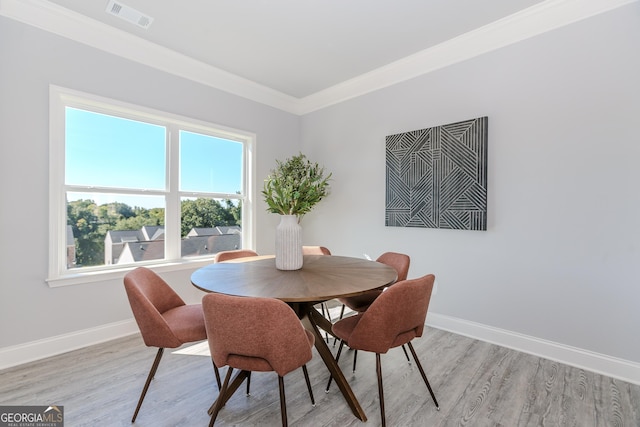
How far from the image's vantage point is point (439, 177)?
2930mm

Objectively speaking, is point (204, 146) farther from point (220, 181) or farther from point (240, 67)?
point (240, 67)

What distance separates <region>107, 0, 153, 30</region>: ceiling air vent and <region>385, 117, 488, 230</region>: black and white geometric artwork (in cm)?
258

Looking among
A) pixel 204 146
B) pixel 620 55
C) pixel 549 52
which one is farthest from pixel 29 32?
pixel 620 55

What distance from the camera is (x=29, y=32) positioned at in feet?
7.67

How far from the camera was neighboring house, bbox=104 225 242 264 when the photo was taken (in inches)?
114

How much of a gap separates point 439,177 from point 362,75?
161 cm

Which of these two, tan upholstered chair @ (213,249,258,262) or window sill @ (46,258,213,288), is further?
tan upholstered chair @ (213,249,258,262)

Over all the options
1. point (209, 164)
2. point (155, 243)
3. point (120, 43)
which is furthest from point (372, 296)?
point (120, 43)

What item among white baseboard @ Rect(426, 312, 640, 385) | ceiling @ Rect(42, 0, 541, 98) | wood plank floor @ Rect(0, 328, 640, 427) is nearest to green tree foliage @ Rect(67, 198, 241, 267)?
wood plank floor @ Rect(0, 328, 640, 427)

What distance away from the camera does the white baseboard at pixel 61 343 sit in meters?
2.26

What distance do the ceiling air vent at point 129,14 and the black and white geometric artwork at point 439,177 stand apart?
258 centimetres

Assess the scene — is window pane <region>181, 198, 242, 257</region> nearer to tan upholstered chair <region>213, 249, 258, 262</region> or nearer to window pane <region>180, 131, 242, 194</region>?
window pane <region>180, 131, 242, 194</region>

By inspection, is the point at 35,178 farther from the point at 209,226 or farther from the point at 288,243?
the point at 288,243

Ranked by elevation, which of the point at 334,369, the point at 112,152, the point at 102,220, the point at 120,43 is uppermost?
the point at 120,43
